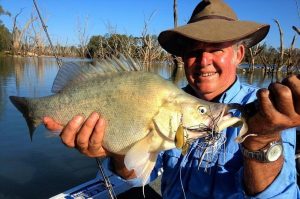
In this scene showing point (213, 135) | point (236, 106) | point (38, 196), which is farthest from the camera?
point (38, 196)

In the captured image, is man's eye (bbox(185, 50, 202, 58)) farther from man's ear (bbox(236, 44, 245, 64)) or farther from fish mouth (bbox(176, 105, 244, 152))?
fish mouth (bbox(176, 105, 244, 152))

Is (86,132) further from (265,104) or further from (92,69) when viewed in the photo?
(265,104)

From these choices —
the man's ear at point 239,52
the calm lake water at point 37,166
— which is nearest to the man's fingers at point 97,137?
the man's ear at point 239,52

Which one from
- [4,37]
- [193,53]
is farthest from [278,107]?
[4,37]

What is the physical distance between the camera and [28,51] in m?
80.3

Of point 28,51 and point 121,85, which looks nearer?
point 121,85

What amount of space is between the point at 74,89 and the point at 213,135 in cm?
105

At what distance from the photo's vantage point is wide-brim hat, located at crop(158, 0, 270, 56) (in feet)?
9.07

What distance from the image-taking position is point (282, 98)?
5.20 feet

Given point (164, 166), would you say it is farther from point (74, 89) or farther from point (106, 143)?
point (74, 89)

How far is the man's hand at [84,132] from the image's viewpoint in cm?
229

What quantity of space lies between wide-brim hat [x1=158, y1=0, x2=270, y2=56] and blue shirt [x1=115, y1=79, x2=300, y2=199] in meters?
0.49

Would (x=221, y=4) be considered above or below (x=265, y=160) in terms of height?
above

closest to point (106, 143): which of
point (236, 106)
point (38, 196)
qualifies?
point (236, 106)
